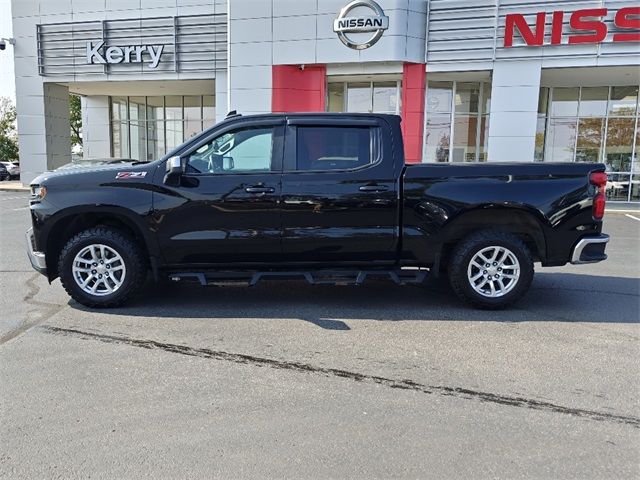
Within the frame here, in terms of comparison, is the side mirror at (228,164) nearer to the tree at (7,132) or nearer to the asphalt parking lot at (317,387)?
the asphalt parking lot at (317,387)

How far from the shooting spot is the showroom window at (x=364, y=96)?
18734 millimetres

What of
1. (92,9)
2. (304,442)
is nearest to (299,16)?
(92,9)

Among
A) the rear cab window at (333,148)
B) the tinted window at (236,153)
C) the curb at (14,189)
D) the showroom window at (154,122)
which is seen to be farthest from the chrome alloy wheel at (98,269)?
the showroom window at (154,122)

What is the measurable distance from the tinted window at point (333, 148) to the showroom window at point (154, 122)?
2127cm

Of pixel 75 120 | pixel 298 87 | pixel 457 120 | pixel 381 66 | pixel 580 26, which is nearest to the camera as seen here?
pixel 580 26

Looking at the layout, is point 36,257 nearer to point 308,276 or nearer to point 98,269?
point 98,269

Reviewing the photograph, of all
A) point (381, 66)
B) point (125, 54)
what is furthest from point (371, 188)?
point (125, 54)

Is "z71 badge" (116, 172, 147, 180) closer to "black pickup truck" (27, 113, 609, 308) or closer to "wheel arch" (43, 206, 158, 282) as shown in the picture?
"black pickup truck" (27, 113, 609, 308)

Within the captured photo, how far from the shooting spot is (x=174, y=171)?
5082mm

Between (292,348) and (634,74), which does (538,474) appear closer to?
(292,348)

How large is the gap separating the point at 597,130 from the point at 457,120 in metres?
5.56

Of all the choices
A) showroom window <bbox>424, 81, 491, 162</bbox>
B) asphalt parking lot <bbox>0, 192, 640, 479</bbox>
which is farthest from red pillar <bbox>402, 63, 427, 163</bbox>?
asphalt parking lot <bbox>0, 192, 640, 479</bbox>

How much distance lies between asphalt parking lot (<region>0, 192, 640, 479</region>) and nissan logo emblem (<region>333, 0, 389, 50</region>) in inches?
494

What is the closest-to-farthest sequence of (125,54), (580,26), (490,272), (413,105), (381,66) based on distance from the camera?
(490,272) → (580,26) → (381,66) → (413,105) → (125,54)
